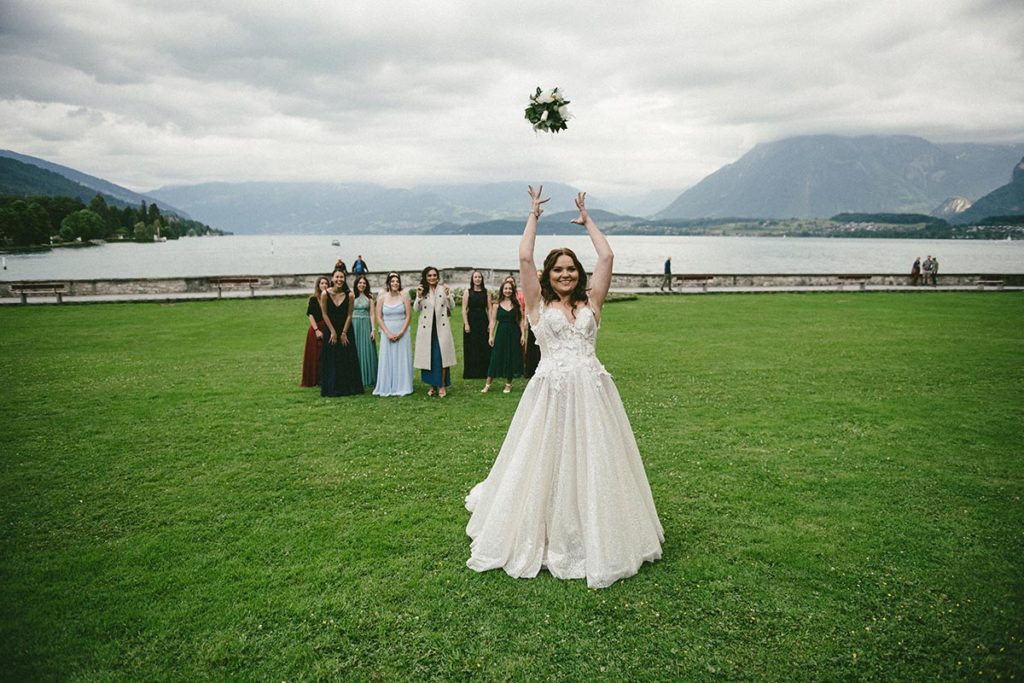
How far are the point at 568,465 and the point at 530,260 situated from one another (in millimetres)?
1858

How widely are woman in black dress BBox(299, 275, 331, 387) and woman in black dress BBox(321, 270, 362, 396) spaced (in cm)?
23

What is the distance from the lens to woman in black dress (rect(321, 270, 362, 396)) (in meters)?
10.9

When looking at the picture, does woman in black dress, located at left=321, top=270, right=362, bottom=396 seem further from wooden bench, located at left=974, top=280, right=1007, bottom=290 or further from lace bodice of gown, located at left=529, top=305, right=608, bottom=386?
wooden bench, located at left=974, top=280, right=1007, bottom=290

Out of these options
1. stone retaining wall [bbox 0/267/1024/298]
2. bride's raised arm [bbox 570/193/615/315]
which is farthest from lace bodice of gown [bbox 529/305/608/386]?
stone retaining wall [bbox 0/267/1024/298]

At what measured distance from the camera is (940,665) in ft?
12.2

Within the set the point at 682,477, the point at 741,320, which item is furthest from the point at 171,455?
the point at 741,320

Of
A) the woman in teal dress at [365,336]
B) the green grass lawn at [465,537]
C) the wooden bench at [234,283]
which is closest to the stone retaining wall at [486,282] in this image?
the wooden bench at [234,283]

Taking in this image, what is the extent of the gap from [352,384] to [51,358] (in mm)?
9549

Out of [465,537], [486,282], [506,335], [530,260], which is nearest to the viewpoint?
[530,260]

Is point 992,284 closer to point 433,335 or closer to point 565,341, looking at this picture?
point 433,335

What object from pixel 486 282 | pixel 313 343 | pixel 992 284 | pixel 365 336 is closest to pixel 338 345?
pixel 313 343

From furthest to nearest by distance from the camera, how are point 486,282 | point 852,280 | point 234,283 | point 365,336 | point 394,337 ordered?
point 852,280 → point 486,282 → point 234,283 → point 365,336 → point 394,337

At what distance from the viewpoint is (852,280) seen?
1400 inches

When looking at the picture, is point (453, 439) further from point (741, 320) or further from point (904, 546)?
point (741, 320)
